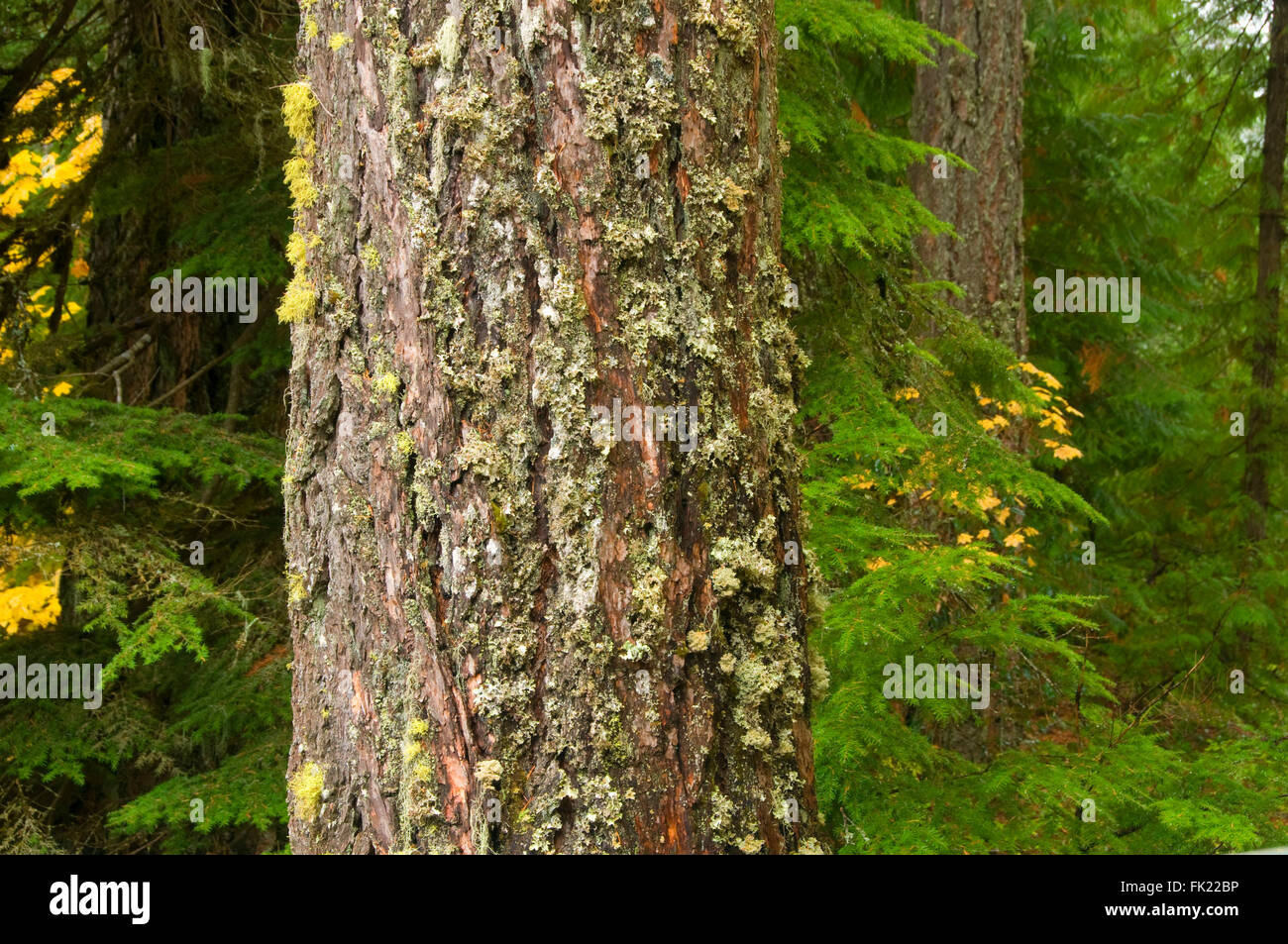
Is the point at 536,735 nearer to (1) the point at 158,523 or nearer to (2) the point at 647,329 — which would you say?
(2) the point at 647,329

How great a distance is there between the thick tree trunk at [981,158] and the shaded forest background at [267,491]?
280 mm

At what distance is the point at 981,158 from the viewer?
782cm

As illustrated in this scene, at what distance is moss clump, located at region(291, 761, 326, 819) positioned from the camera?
1944 millimetres

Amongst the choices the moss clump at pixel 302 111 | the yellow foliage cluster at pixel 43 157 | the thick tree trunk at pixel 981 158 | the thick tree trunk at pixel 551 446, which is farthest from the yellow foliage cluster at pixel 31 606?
the thick tree trunk at pixel 981 158

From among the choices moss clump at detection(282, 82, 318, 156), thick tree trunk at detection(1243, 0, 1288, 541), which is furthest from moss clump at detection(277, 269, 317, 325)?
thick tree trunk at detection(1243, 0, 1288, 541)

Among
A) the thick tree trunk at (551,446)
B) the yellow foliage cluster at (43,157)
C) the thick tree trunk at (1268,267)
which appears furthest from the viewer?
the thick tree trunk at (1268,267)

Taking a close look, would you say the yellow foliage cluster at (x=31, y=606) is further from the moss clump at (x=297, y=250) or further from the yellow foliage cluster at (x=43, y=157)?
the moss clump at (x=297, y=250)

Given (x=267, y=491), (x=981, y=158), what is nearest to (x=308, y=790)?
(x=267, y=491)

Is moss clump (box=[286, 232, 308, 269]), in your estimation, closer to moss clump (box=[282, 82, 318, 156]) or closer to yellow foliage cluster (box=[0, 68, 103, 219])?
moss clump (box=[282, 82, 318, 156])

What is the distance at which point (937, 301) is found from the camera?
462 cm

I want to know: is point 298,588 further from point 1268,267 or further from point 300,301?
point 1268,267

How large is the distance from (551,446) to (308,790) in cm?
85

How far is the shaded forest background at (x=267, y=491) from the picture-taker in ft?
10.9

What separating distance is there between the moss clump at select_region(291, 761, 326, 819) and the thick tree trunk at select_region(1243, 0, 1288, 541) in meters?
11.3
